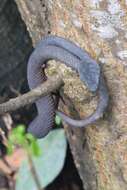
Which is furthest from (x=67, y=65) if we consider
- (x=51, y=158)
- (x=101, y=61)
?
(x=51, y=158)

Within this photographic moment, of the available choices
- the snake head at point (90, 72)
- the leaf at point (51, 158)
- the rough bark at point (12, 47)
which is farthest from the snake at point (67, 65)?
the rough bark at point (12, 47)

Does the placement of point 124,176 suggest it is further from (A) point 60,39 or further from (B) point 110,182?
(A) point 60,39

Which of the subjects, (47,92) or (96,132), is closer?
(47,92)

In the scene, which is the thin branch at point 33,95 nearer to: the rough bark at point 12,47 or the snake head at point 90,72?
the snake head at point 90,72

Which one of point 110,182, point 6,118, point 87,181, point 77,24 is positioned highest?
point 77,24

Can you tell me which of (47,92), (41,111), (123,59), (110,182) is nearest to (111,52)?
(123,59)

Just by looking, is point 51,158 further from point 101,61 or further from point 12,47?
point 101,61

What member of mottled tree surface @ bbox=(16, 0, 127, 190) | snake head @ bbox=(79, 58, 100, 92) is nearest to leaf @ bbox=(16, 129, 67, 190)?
mottled tree surface @ bbox=(16, 0, 127, 190)
